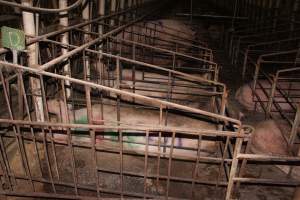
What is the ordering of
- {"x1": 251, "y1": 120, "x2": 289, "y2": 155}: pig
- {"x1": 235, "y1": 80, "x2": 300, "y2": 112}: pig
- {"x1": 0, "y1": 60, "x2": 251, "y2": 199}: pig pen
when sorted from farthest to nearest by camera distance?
{"x1": 235, "y1": 80, "x2": 300, "y2": 112}: pig, {"x1": 251, "y1": 120, "x2": 289, "y2": 155}: pig, {"x1": 0, "y1": 60, "x2": 251, "y2": 199}: pig pen

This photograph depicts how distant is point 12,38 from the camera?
3.28 meters

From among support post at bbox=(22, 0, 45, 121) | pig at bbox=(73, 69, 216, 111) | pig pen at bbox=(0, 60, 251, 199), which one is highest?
support post at bbox=(22, 0, 45, 121)

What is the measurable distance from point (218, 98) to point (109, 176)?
3026mm

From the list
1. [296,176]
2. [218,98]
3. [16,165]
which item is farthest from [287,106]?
[16,165]

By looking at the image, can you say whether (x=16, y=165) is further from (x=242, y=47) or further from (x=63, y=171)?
(x=242, y=47)

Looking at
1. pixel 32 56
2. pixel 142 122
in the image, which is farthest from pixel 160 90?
pixel 32 56

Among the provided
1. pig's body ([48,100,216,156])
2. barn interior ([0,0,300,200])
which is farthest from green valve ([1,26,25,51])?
pig's body ([48,100,216,156])

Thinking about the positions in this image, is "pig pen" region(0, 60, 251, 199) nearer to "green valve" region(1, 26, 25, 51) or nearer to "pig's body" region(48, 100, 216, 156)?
"pig's body" region(48, 100, 216, 156)

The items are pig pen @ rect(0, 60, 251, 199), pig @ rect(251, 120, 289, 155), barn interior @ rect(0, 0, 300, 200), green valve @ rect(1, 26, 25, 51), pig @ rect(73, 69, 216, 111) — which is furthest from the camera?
pig @ rect(73, 69, 216, 111)

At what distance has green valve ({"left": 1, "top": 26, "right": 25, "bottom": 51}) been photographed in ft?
10.6

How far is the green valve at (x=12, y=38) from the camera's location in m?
3.24

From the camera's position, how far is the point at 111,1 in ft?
29.4

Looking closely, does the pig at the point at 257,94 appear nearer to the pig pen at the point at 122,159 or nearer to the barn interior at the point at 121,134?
the barn interior at the point at 121,134

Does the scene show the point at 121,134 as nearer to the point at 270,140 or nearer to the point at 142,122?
the point at 142,122
